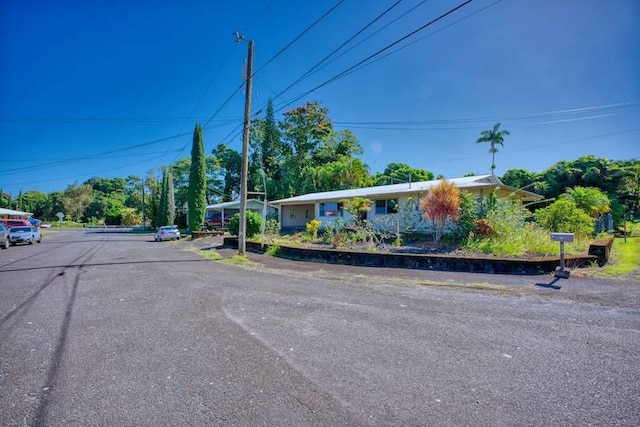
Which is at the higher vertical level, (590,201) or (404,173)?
(404,173)

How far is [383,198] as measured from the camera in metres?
21.2

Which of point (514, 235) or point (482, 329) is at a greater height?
point (514, 235)

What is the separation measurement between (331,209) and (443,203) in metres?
12.2

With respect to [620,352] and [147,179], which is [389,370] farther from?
[147,179]

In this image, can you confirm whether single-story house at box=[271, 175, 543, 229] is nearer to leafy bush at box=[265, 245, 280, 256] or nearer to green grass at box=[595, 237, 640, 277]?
green grass at box=[595, 237, 640, 277]

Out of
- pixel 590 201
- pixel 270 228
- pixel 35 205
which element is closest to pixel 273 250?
pixel 270 228

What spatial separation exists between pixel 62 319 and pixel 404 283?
7104 millimetres

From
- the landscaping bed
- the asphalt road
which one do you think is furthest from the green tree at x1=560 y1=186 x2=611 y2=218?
the asphalt road

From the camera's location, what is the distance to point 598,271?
889 cm

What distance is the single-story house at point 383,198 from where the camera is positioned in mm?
17459

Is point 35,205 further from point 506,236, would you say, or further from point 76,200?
point 506,236

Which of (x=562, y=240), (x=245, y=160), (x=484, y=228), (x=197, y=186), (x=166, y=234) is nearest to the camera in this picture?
(x=562, y=240)

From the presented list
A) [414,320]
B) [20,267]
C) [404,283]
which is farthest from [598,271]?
[20,267]

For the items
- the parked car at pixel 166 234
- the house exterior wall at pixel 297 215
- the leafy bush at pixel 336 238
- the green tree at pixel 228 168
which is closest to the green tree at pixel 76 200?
the green tree at pixel 228 168
